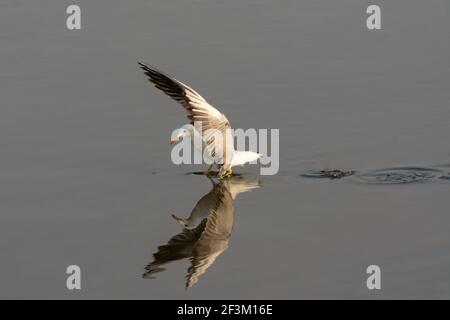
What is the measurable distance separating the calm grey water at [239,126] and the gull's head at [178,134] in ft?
1.19

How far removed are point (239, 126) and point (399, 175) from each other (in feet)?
8.07

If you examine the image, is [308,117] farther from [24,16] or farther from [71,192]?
[24,16]

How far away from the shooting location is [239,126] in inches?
520

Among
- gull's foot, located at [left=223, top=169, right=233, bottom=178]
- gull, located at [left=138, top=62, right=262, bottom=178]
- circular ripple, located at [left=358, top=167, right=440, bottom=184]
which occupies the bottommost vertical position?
circular ripple, located at [left=358, top=167, right=440, bottom=184]

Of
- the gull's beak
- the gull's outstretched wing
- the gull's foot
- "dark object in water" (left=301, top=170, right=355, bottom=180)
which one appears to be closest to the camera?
the gull's beak

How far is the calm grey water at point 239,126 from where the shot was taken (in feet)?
30.4

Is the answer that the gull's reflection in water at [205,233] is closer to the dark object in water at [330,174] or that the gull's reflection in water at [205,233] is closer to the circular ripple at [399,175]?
the dark object in water at [330,174]

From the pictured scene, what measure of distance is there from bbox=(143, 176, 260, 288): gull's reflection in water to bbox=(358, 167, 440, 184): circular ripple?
1274 mm

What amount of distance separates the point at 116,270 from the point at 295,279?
1608mm

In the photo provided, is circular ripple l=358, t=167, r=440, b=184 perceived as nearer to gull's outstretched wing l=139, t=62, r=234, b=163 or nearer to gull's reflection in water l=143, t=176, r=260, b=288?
gull's reflection in water l=143, t=176, r=260, b=288

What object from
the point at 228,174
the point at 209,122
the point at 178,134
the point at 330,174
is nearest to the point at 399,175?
the point at 330,174

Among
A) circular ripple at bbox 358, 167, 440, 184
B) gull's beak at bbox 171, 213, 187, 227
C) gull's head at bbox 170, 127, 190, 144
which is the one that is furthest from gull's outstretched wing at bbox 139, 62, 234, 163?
circular ripple at bbox 358, 167, 440, 184

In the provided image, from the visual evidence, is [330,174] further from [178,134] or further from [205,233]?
[205,233]

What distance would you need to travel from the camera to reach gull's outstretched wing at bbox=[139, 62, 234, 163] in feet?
37.4
